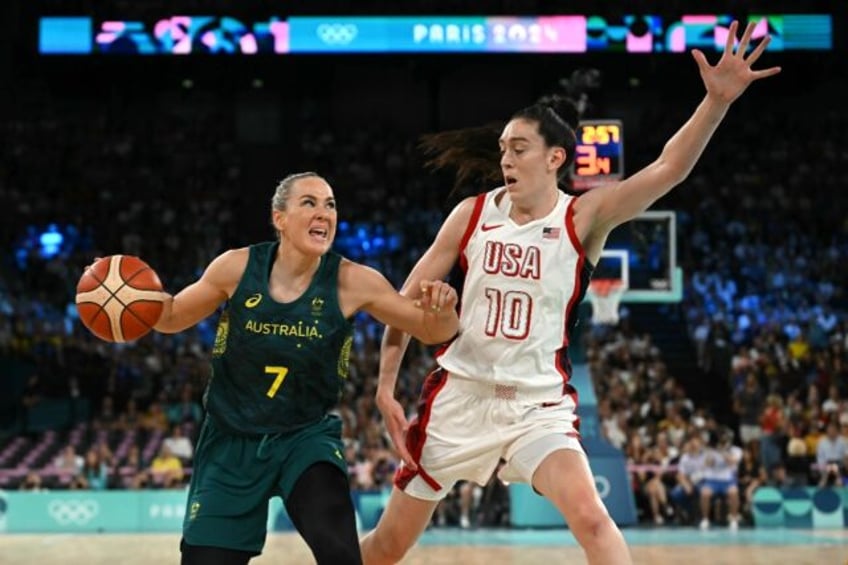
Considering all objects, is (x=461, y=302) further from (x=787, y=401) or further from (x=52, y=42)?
(x=52, y=42)

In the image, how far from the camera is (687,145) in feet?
16.4

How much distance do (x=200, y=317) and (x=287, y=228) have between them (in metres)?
0.49

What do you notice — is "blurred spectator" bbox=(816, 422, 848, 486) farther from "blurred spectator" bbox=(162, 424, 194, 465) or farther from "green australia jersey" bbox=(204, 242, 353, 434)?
"green australia jersey" bbox=(204, 242, 353, 434)

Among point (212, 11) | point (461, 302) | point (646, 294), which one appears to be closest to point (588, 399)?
point (646, 294)

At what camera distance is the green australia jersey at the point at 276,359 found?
485 centimetres

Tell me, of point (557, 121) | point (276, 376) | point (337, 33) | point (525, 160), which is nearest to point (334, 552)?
point (276, 376)

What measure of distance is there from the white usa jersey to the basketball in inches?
46.4

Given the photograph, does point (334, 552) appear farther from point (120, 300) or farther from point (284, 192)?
point (284, 192)

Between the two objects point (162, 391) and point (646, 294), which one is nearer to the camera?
point (646, 294)

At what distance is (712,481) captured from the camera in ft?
47.6

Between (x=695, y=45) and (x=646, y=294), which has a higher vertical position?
(x=695, y=45)

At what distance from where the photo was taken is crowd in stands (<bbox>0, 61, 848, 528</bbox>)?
48.8ft

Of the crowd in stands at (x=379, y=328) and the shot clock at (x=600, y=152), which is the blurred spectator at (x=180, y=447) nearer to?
the crowd in stands at (x=379, y=328)

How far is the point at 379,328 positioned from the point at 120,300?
1470cm
